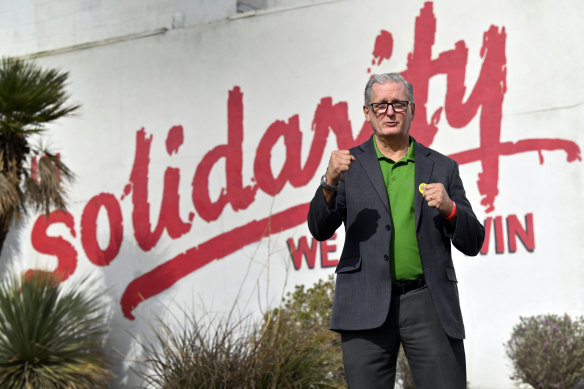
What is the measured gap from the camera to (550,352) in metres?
8.41

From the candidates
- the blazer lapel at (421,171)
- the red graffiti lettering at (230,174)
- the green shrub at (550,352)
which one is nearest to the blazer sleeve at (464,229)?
the blazer lapel at (421,171)

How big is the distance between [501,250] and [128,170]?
512 centimetres

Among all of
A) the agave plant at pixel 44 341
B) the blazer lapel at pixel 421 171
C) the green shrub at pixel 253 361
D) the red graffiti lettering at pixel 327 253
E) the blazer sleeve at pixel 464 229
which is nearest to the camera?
the blazer sleeve at pixel 464 229

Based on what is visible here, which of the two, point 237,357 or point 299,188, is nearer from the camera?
point 237,357

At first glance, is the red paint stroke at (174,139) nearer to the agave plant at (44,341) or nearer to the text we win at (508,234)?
the agave plant at (44,341)

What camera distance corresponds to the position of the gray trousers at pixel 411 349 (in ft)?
11.1

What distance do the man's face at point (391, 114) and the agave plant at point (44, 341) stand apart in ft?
24.0

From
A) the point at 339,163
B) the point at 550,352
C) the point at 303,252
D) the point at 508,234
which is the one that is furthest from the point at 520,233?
the point at 339,163

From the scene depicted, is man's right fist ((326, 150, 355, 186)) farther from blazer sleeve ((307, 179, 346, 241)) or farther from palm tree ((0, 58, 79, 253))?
palm tree ((0, 58, 79, 253))

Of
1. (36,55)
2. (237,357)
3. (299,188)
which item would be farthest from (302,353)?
(36,55)

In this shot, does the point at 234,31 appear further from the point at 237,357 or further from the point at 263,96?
the point at 237,357

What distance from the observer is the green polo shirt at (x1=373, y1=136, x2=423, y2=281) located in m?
3.46

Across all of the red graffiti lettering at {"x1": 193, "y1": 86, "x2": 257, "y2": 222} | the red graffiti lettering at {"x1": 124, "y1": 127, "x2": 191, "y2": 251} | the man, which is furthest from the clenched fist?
the red graffiti lettering at {"x1": 124, "y1": 127, "x2": 191, "y2": 251}

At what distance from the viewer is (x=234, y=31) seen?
37.8 ft
